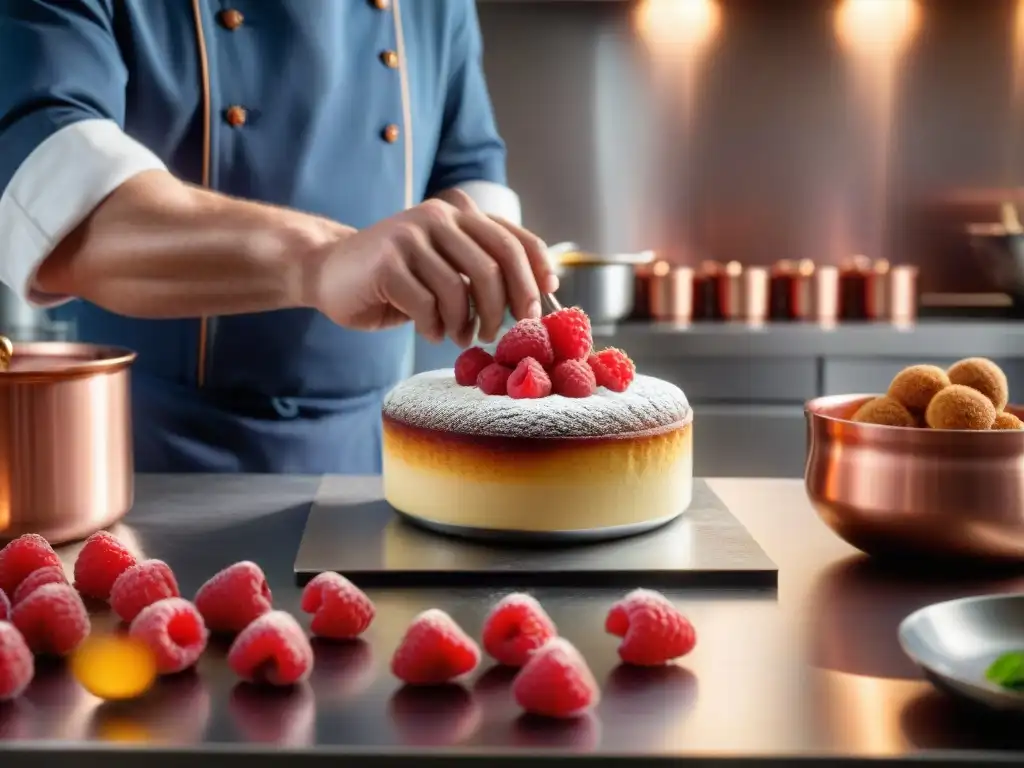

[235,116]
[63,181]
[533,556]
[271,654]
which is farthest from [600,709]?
Answer: [235,116]

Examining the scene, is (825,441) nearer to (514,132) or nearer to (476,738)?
(476,738)

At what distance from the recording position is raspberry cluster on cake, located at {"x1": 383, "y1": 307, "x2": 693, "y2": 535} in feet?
3.16

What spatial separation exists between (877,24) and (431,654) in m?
3.18

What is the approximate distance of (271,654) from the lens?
0.66 metres

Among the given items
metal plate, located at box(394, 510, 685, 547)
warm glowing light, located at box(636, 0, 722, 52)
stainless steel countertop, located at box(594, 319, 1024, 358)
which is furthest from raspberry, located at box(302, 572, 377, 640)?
warm glowing light, located at box(636, 0, 722, 52)

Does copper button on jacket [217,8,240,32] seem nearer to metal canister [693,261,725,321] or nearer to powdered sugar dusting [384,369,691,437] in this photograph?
powdered sugar dusting [384,369,691,437]

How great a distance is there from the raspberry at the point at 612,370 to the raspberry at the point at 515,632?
375 mm

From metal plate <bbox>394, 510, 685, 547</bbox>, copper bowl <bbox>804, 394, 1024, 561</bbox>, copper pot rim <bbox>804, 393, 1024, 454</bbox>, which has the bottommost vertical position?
metal plate <bbox>394, 510, 685, 547</bbox>

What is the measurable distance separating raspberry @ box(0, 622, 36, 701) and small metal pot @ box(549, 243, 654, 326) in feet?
7.77

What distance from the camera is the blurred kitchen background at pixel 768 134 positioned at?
340 centimetres

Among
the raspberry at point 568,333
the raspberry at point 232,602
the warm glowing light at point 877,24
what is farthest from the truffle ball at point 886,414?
the warm glowing light at point 877,24

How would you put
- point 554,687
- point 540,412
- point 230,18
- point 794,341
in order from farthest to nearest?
point 794,341
point 230,18
point 540,412
point 554,687

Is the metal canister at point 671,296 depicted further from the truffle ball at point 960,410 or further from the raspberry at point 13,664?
the raspberry at point 13,664

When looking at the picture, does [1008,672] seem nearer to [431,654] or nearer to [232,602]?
[431,654]
